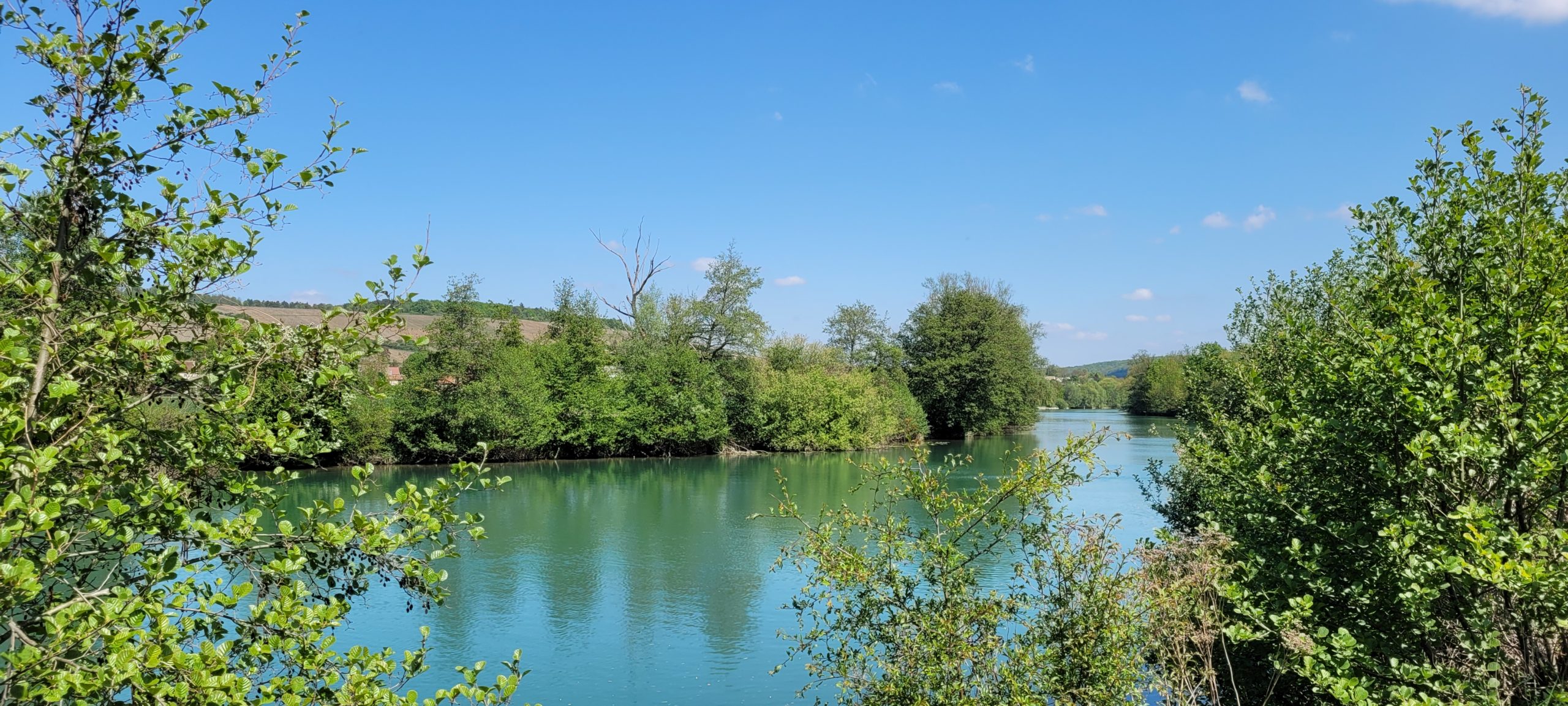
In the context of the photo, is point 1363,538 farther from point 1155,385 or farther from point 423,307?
point 1155,385

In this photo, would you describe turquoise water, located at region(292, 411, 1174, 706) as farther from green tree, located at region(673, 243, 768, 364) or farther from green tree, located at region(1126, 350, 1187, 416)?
green tree, located at region(1126, 350, 1187, 416)

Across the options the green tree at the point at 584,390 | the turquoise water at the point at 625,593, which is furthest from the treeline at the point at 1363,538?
the green tree at the point at 584,390

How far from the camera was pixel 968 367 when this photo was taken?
55.4 m

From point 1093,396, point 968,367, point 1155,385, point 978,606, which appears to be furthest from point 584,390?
point 1093,396

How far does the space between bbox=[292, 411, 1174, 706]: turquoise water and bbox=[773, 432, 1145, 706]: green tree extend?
37.3 inches

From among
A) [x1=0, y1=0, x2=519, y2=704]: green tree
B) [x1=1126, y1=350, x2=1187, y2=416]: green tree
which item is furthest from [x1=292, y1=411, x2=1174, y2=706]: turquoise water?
[x1=1126, y1=350, x2=1187, y2=416]: green tree

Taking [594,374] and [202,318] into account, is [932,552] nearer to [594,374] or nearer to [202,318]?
[202,318]

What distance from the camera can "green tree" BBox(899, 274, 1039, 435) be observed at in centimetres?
5541

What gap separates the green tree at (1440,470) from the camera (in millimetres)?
4254

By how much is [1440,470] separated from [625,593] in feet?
49.8

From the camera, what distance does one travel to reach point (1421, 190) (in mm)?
5902

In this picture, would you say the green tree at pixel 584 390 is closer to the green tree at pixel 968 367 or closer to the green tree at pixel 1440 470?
the green tree at pixel 968 367

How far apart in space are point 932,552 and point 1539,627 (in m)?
3.26

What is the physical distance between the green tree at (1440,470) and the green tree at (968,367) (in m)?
49.5
